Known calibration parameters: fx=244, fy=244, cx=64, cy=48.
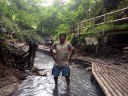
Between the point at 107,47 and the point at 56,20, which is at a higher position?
the point at 56,20

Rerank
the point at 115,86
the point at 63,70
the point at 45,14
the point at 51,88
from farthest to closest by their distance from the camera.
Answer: the point at 45,14 < the point at 51,88 < the point at 63,70 < the point at 115,86

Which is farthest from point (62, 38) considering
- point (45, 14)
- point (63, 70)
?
point (45, 14)


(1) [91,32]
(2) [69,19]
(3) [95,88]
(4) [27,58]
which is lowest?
(3) [95,88]

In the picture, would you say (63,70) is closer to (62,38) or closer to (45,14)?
(62,38)

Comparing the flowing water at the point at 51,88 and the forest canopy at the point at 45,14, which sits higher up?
the forest canopy at the point at 45,14

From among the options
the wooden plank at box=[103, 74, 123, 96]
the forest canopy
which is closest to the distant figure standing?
the forest canopy

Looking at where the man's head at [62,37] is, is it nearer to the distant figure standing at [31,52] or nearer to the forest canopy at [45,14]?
the forest canopy at [45,14]

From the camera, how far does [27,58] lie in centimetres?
1245

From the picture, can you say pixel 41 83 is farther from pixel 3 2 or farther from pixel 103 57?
pixel 103 57

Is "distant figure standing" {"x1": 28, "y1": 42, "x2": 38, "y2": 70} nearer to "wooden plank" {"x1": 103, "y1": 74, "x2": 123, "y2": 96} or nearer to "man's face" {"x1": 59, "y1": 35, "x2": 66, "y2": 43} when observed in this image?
"man's face" {"x1": 59, "y1": 35, "x2": 66, "y2": 43}

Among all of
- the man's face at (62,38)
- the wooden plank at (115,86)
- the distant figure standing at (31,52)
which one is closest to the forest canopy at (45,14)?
the distant figure standing at (31,52)

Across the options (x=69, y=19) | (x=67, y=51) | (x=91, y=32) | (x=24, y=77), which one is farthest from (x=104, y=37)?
(x=69, y=19)

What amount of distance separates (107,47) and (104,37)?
848 mm

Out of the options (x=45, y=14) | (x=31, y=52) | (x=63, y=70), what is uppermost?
(x=45, y=14)
